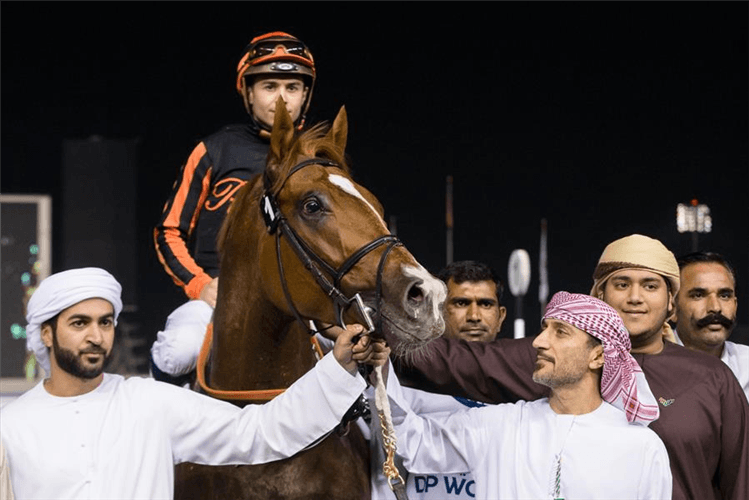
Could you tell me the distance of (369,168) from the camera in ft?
40.2

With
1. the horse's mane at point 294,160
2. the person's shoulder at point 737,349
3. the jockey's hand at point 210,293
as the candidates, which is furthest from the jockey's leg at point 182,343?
the person's shoulder at point 737,349

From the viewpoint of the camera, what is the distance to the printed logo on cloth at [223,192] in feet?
11.3

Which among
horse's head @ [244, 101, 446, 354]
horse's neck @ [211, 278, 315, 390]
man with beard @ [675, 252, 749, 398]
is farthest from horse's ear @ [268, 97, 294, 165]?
man with beard @ [675, 252, 749, 398]

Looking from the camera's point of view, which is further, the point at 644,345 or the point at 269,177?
the point at 644,345

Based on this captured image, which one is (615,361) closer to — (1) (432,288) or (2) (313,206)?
(1) (432,288)

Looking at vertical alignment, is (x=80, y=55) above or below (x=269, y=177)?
above

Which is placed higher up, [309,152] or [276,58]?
[276,58]

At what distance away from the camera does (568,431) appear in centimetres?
293

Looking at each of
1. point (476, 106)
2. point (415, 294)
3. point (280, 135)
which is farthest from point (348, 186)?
point (476, 106)

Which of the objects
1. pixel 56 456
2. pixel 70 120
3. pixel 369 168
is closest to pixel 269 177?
pixel 56 456

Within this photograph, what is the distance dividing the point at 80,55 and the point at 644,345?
A: 868cm

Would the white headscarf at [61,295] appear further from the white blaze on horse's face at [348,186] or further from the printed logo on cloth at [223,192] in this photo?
the printed logo on cloth at [223,192]

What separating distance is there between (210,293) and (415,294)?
2.96ft

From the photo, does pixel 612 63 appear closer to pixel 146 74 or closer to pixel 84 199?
pixel 146 74
